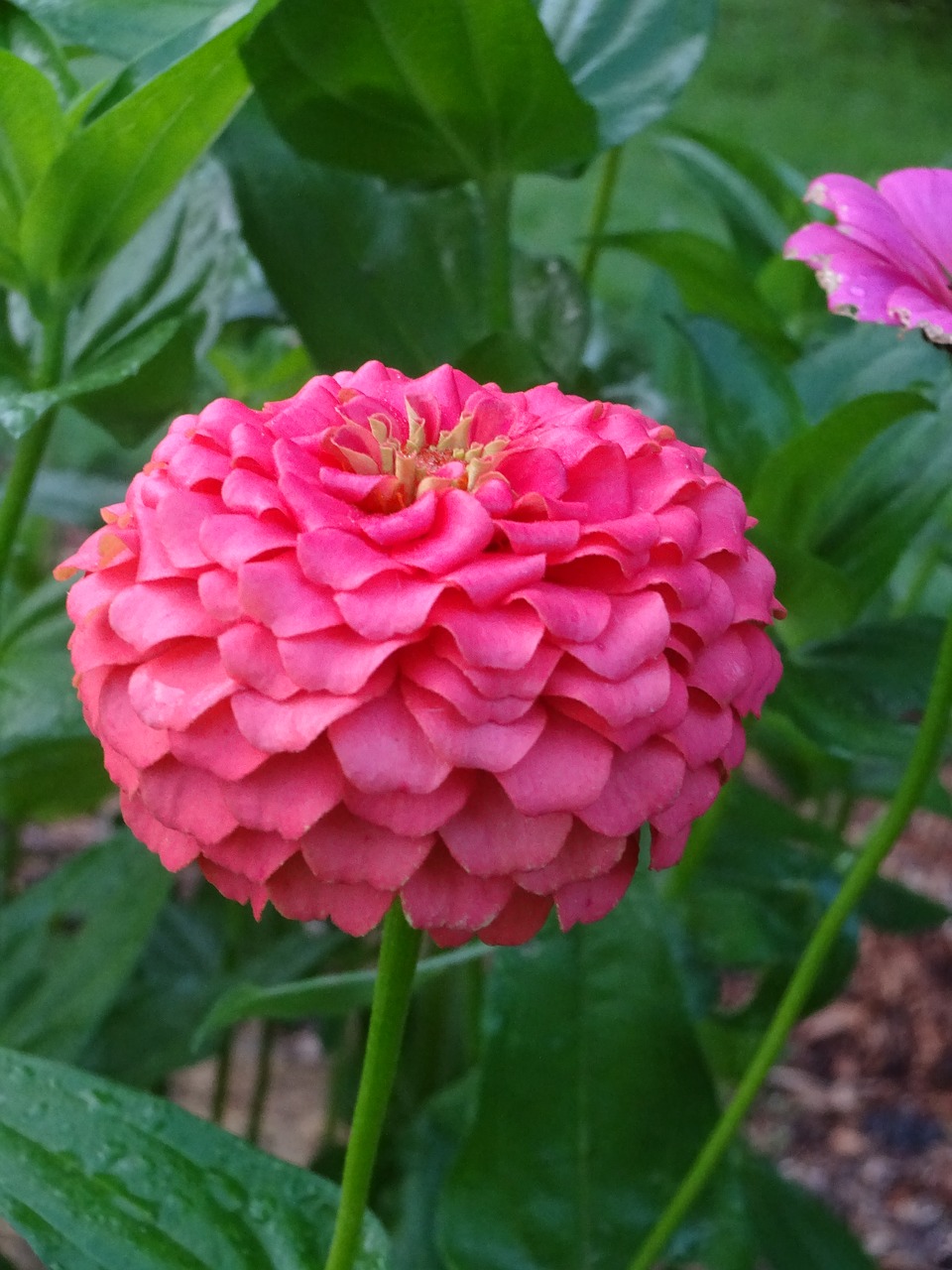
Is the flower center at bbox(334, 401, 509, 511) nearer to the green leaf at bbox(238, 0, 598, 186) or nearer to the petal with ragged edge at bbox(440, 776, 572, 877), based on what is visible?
the petal with ragged edge at bbox(440, 776, 572, 877)

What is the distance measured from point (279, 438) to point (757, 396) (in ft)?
1.00

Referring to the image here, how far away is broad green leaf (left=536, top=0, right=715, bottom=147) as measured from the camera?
535mm

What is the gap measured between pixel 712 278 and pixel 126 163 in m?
0.27

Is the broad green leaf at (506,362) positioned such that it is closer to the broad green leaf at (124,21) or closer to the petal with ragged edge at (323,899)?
the broad green leaf at (124,21)

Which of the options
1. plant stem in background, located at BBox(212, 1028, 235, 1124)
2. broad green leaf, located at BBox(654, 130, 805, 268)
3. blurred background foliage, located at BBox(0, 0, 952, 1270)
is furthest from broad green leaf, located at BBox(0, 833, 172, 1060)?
broad green leaf, located at BBox(654, 130, 805, 268)

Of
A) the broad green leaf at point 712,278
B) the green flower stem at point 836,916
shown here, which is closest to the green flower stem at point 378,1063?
the green flower stem at point 836,916

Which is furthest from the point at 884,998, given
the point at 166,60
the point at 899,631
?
the point at 166,60

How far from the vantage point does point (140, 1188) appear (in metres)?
0.40

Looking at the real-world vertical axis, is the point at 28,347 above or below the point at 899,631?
above

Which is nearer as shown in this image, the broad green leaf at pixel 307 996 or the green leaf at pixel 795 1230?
the broad green leaf at pixel 307 996

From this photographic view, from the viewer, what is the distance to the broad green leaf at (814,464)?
1.59 ft

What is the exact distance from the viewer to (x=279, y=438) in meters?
0.30

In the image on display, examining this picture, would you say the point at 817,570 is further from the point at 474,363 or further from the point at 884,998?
the point at 884,998

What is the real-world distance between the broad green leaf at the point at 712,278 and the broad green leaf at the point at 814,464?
0.08 metres
